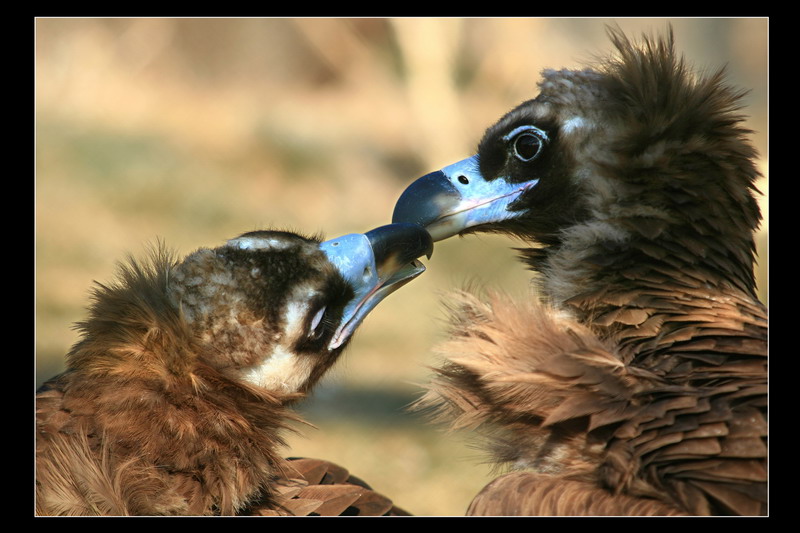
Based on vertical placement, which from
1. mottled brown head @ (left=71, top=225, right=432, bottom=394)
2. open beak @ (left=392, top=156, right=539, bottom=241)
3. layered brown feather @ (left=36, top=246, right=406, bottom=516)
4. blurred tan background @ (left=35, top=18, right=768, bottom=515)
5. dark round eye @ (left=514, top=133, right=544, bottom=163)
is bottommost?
layered brown feather @ (left=36, top=246, right=406, bottom=516)

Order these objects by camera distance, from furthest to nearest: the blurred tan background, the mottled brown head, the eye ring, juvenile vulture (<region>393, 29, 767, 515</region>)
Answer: the blurred tan background
the eye ring
the mottled brown head
juvenile vulture (<region>393, 29, 767, 515</region>)

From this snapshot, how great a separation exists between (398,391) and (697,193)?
3993 mm

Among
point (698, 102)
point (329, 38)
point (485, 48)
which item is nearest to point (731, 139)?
point (698, 102)

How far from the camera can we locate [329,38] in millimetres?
7426

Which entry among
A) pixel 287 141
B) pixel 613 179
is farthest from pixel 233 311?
pixel 287 141

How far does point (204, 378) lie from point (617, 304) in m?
1.03

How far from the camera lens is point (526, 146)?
8.54ft

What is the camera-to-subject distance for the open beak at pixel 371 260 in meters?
2.40

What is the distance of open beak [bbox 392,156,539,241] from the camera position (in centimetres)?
259

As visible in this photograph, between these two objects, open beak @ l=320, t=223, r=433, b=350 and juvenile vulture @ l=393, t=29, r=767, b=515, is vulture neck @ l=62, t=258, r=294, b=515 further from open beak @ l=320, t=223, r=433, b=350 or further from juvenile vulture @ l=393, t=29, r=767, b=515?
juvenile vulture @ l=393, t=29, r=767, b=515

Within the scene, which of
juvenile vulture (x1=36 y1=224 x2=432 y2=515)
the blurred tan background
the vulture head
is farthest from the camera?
the blurred tan background

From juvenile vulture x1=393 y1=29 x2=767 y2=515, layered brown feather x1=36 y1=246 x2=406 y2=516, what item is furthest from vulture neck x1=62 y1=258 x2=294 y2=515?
juvenile vulture x1=393 y1=29 x2=767 y2=515

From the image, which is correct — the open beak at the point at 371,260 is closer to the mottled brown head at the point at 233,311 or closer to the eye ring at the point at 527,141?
the mottled brown head at the point at 233,311

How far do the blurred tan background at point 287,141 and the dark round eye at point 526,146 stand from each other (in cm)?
296
